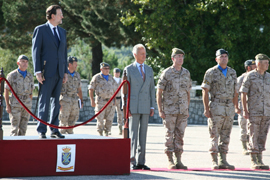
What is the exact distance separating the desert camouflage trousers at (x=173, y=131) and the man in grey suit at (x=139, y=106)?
16.3 inches

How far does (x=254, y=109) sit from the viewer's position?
8836mm

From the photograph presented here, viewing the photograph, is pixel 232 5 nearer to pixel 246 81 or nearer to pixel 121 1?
pixel 121 1

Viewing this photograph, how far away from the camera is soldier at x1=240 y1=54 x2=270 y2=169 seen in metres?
8.79

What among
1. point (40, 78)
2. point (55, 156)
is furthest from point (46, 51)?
point (55, 156)

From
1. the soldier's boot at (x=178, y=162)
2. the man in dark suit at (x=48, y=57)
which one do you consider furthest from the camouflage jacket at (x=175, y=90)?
the man in dark suit at (x=48, y=57)

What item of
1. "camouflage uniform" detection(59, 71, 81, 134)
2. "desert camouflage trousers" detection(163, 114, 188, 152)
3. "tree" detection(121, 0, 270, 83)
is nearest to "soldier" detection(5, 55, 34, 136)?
"camouflage uniform" detection(59, 71, 81, 134)

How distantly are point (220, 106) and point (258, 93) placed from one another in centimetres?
91

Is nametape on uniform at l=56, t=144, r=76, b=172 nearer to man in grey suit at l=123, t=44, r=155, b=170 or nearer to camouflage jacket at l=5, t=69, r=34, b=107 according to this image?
man in grey suit at l=123, t=44, r=155, b=170

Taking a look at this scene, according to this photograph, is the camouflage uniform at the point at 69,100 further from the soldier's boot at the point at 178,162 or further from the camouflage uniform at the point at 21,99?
the soldier's boot at the point at 178,162

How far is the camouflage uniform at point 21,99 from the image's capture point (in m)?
10.8

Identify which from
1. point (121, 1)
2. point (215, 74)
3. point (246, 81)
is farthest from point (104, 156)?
point (121, 1)

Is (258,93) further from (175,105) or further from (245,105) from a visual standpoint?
(175,105)

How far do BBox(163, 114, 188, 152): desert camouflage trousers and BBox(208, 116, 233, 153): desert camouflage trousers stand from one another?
0.57 m

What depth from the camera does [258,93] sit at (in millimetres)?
8875
